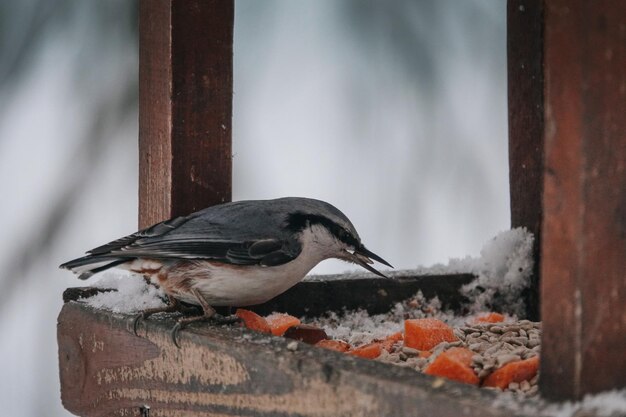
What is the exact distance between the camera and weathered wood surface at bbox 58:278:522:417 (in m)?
1.44

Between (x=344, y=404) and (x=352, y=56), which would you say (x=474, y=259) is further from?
(x=344, y=404)

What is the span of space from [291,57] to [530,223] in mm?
961

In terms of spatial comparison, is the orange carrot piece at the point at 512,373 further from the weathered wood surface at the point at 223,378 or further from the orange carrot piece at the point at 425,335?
the orange carrot piece at the point at 425,335

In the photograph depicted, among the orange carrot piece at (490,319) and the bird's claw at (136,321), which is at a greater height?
the bird's claw at (136,321)

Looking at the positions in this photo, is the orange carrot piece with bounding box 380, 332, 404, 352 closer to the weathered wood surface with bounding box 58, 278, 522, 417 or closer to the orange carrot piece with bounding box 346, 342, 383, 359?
the orange carrot piece with bounding box 346, 342, 383, 359

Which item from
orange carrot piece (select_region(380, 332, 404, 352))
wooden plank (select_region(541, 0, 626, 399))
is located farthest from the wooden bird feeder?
orange carrot piece (select_region(380, 332, 404, 352))

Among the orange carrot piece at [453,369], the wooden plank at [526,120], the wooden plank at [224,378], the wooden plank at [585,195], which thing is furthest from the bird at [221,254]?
the wooden plank at [585,195]

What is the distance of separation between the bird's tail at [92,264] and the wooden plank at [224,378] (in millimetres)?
76

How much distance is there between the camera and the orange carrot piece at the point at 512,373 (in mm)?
1655

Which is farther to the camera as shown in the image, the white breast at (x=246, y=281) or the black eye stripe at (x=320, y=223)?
the black eye stripe at (x=320, y=223)

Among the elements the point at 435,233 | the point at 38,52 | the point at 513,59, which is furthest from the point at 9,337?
the point at 513,59

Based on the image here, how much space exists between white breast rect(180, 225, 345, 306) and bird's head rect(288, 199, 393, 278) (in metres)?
0.06

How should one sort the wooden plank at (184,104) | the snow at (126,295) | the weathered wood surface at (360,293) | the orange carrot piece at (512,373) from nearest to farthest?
the orange carrot piece at (512,373)
the snow at (126,295)
the wooden plank at (184,104)
the weathered wood surface at (360,293)

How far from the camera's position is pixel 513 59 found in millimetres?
2902
